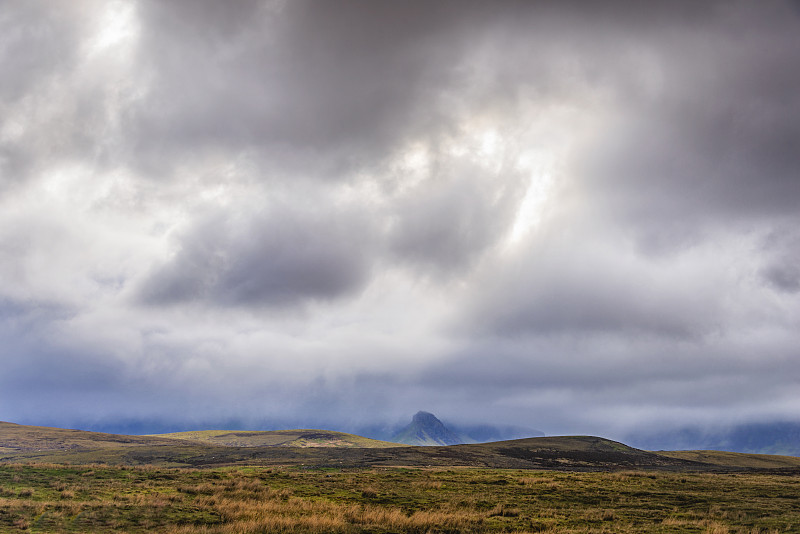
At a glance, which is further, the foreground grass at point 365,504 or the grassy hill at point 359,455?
the grassy hill at point 359,455

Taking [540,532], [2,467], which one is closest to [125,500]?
[2,467]

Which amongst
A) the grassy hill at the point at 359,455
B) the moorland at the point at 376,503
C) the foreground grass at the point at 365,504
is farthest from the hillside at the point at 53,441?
the moorland at the point at 376,503

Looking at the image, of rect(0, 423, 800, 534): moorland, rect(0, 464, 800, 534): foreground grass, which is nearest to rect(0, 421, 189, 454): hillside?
rect(0, 464, 800, 534): foreground grass

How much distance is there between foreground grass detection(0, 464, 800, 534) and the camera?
87.1ft

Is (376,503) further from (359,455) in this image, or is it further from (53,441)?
(53,441)

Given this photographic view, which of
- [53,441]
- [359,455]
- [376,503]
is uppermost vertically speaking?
[376,503]

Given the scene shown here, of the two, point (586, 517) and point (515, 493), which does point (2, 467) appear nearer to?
point (515, 493)

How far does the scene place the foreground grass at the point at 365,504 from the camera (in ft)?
87.1

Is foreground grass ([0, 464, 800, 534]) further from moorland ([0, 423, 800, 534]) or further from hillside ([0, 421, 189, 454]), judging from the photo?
hillside ([0, 421, 189, 454])

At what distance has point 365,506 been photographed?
33.5 metres

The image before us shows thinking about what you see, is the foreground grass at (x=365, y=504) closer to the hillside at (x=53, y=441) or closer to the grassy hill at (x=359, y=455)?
the grassy hill at (x=359, y=455)

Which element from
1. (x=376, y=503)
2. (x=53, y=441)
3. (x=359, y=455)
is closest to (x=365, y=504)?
(x=376, y=503)

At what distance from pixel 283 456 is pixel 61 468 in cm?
6484

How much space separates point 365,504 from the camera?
3472 cm
